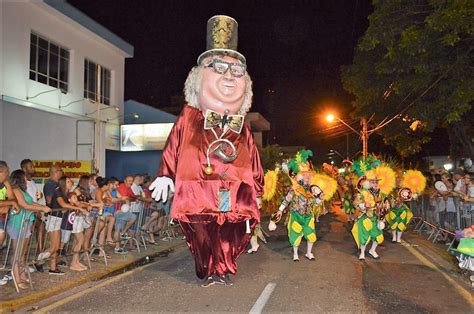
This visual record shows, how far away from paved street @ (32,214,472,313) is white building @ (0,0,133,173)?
8361 millimetres

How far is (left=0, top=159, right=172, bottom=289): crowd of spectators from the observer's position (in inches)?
235

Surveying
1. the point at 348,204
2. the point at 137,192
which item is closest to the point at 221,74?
the point at 137,192

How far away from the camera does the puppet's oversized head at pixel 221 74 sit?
5.75m

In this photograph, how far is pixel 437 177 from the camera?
36.9ft

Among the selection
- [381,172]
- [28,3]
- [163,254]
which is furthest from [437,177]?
[28,3]

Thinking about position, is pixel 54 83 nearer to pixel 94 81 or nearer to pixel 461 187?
pixel 94 81

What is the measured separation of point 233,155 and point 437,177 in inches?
298

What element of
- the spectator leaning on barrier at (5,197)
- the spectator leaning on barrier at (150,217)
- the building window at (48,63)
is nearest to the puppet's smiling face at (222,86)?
the spectator leaning on barrier at (5,197)

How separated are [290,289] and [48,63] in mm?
13790

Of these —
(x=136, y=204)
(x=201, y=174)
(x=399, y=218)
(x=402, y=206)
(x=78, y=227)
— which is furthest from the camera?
(x=399, y=218)

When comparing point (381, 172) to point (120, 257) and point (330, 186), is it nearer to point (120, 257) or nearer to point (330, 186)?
point (330, 186)

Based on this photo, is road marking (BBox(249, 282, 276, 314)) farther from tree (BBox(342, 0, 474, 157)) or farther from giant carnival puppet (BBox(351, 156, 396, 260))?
tree (BBox(342, 0, 474, 157))

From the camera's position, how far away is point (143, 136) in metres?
21.1

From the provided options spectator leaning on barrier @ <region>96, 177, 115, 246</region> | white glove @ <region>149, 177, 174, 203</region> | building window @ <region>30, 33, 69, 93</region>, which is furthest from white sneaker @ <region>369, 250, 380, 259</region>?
building window @ <region>30, 33, 69, 93</region>
